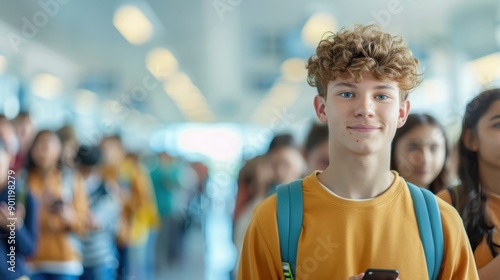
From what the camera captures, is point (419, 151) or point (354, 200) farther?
point (419, 151)

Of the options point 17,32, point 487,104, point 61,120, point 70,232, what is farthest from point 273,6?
point 487,104

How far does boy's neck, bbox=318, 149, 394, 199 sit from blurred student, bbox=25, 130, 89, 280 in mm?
2752

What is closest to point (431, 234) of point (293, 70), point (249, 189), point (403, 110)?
point (403, 110)

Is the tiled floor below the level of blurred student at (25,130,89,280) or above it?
below

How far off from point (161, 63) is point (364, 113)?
13.4 metres

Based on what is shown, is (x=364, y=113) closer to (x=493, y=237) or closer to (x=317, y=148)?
(x=493, y=237)

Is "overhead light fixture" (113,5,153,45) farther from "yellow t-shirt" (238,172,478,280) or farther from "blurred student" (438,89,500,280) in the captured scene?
"yellow t-shirt" (238,172,478,280)

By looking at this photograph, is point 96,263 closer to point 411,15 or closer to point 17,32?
point 17,32

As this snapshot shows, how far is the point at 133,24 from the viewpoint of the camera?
1023 centimetres

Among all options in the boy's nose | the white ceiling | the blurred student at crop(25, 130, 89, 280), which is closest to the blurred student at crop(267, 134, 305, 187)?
the blurred student at crop(25, 130, 89, 280)

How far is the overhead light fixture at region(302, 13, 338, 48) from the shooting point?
926 cm

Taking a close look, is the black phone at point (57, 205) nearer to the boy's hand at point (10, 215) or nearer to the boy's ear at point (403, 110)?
the boy's hand at point (10, 215)

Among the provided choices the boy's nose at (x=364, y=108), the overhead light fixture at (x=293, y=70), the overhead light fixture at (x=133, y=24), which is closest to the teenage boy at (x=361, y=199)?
the boy's nose at (x=364, y=108)

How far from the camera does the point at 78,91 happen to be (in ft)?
43.7
